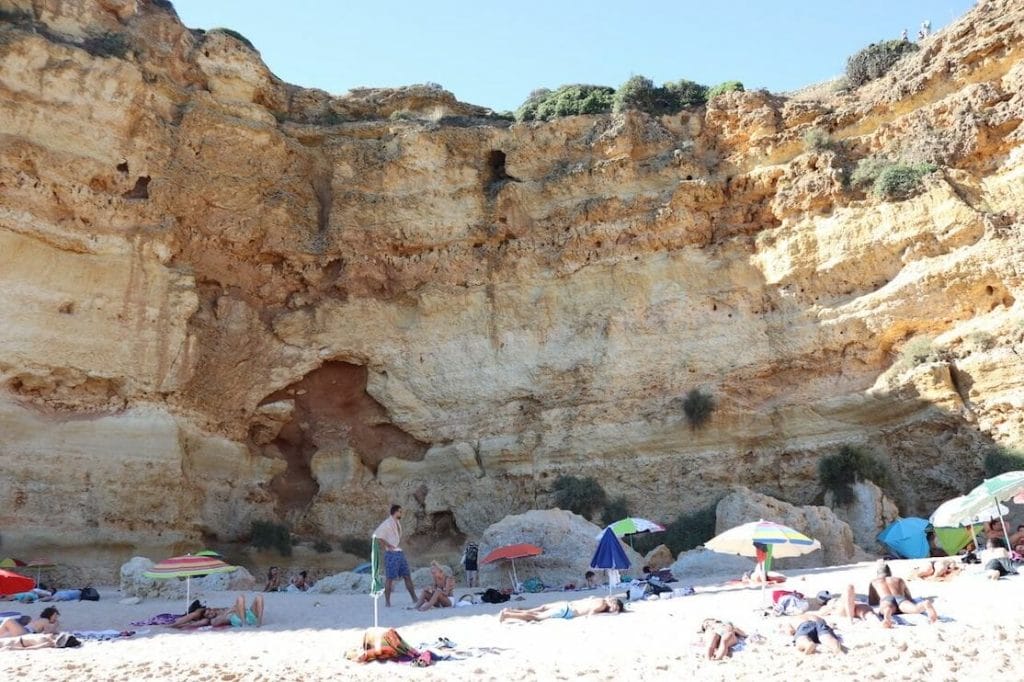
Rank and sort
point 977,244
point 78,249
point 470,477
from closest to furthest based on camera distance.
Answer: point 977,244, point 78,249, point 470,477

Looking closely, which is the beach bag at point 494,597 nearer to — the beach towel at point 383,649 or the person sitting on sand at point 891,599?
the beach towel at point 383,649

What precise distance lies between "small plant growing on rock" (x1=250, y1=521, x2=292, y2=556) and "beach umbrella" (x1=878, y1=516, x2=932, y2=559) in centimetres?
1266

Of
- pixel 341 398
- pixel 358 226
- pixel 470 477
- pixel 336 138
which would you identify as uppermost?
pixel 336 138

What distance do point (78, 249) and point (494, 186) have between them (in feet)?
34.2

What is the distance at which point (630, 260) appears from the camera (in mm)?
20281

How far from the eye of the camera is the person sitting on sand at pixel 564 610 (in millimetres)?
9234

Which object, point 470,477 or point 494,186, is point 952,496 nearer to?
point 470,477

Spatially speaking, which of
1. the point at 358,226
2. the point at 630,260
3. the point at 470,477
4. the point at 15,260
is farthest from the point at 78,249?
the point at 630,260

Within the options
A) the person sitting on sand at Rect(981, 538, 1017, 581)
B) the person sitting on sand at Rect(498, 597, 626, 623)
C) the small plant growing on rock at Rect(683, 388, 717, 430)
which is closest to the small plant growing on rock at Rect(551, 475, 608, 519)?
the small plant growing on rock at Rect(683, 388, 717, 430)

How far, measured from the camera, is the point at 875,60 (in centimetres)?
2105

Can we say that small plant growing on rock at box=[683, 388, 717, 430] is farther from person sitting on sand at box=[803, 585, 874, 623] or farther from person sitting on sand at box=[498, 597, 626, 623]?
person sitting on sand at box=[803, 585, 874, 623]

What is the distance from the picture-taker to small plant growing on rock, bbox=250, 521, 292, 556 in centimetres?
1819

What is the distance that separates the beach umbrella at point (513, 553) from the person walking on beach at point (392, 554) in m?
2.32

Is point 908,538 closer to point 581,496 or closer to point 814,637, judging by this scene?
point 581,496
